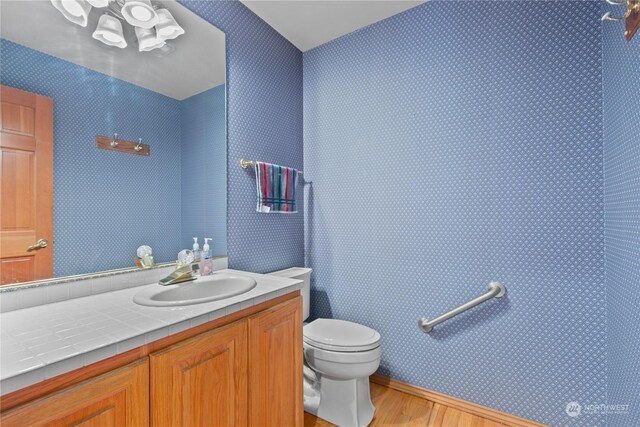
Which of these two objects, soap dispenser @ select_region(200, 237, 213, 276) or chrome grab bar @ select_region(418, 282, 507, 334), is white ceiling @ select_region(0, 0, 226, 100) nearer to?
soap dispenser @ select_region(200, 237, 213, 276)

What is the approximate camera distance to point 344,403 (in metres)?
1.57

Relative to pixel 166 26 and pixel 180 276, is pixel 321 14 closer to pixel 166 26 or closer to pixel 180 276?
pixel 166 26

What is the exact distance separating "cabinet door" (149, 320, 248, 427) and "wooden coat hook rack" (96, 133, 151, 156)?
0.88 m

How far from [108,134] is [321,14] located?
150 cm

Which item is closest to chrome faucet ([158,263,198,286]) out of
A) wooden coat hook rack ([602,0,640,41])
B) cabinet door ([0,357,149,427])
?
cabinet door ([0,357,149,427])

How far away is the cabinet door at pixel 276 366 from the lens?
43.8 inches

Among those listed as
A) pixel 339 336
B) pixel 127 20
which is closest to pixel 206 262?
pixel 339 336

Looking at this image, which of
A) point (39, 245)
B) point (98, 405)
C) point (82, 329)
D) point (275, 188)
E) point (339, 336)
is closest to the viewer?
point (98, 405)

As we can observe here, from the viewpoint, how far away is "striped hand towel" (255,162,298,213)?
5.84 feet

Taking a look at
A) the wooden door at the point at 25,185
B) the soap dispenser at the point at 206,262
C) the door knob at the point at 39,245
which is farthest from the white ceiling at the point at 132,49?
the soap dispenser at the point at 206,262

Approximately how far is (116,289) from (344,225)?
54.7 inches

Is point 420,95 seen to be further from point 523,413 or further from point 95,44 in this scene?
point 523,413

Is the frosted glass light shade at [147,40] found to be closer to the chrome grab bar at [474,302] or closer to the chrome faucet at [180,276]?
the chrome faucet at [180,276]

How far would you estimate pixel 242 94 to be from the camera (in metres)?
1.78
